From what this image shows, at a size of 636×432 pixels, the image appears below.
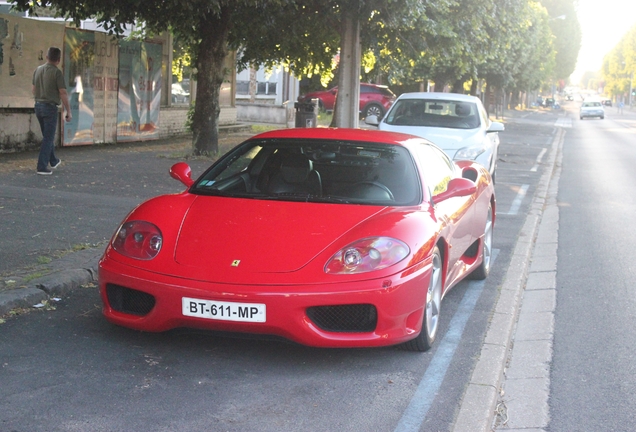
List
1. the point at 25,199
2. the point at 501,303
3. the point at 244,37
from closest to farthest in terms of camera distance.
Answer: the point at 501,303
the point at 25,199
the point at 244,37

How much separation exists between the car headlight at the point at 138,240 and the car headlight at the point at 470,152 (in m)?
8.87

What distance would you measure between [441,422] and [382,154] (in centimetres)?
243

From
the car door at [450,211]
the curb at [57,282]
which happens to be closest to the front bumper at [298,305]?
the car door at [450,211]

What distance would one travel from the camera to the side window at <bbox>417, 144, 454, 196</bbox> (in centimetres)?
613

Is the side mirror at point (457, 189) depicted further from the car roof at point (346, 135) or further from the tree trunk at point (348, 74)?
the tree trunk at point (348, 74)

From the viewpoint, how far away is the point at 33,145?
16.8m

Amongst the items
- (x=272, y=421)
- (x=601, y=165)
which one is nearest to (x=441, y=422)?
(x=272, y=421)

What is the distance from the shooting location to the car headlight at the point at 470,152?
13.6m

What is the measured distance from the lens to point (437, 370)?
16.6 ft

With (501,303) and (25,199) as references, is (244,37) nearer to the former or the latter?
(25,199)

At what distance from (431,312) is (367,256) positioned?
A: 80 centimetres

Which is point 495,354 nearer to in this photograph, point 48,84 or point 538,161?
point 48,84

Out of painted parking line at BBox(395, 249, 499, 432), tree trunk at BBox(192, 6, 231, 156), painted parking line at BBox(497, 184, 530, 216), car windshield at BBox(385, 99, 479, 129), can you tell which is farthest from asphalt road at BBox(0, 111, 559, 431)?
tree trunk at BBox(192, 6, 231, 156)

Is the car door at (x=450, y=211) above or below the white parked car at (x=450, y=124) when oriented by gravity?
below
